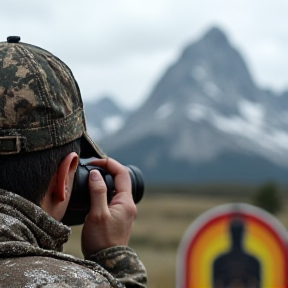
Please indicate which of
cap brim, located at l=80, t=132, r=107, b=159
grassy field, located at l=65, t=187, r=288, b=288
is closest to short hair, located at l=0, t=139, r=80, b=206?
cap brim, located at l=80, t=132, r=107, b=159

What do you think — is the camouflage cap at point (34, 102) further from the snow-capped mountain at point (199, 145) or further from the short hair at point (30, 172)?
the snow-capped mountain at point (199, 145)

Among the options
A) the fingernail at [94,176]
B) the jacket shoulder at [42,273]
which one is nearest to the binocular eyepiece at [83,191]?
the fingernail at [94,176]

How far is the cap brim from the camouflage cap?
8 cm

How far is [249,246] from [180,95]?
623 ft

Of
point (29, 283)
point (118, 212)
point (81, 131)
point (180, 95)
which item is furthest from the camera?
point (180, 95)

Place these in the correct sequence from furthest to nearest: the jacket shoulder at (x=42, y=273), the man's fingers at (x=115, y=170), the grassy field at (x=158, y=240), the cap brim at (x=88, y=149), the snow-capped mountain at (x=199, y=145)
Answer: the snow-capped mountain at (x=199, y=145)
the grassy field at (x=158, y=240)
the man's fingers at (x=115, y=170)
the cap brim at (x=88, y=149)
the jacket shoulder at (x=42, y=273)

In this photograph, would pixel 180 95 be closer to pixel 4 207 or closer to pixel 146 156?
pixel 146 156

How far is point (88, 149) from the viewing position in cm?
199

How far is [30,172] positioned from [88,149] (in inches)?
10.8

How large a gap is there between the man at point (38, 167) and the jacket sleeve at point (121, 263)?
0.03 m

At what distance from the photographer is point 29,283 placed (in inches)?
62.7

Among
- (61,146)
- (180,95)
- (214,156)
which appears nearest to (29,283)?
(61,146)

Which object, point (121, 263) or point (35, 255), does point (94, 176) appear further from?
point (35, 255)

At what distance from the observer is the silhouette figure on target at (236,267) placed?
4.66m
